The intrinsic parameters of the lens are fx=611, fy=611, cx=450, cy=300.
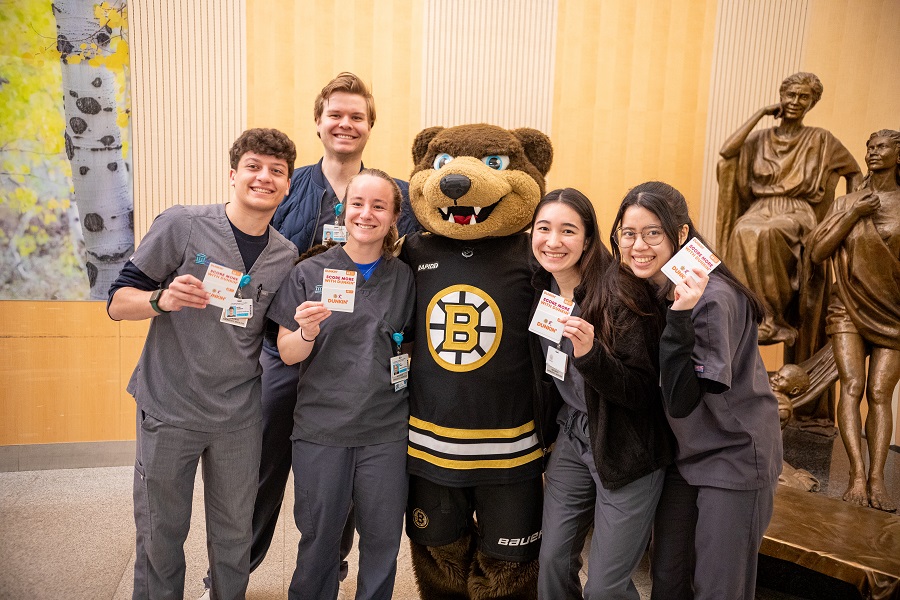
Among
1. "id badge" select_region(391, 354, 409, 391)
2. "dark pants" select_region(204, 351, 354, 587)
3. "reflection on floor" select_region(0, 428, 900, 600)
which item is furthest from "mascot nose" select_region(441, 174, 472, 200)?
"reflection on floor" select_region(0, 428, 900, 600)

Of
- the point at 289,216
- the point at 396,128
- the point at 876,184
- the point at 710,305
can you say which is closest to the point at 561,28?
the point at 396,128

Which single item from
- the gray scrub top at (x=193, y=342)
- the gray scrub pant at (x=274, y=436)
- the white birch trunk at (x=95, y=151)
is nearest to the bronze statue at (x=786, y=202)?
the gray scrub pant at (x=274, y=436)

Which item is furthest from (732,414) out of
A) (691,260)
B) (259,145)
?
(259,145)

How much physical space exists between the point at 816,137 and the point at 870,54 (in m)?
1.39

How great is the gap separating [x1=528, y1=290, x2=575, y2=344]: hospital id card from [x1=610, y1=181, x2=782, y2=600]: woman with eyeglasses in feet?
0.76

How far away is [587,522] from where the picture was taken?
1.92 meters

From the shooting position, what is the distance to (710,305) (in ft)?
5.22

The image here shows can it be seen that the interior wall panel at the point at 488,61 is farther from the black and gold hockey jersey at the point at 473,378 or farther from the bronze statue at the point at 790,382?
the black and gold hockey jersey at the point at 473,378

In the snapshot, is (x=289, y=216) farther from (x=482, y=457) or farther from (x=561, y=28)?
(x=561, y=28)

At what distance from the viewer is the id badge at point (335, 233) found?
2250mm

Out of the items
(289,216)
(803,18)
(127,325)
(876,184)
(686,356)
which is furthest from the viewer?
(803,18)

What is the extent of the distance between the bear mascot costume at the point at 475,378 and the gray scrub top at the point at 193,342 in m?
0.56

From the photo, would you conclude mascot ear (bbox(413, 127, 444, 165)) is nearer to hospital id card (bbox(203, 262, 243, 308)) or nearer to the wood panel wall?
hospital id card (bbox(203, 262, 243, 308))

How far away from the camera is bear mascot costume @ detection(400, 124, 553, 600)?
1.92 meters
